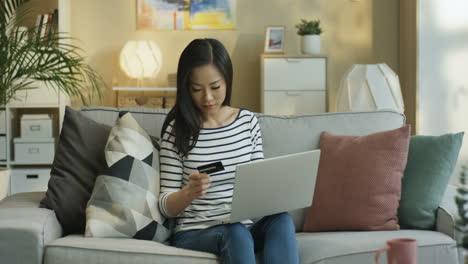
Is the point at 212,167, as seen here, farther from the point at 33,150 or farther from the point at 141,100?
the point at 141,100

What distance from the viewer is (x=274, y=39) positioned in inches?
220

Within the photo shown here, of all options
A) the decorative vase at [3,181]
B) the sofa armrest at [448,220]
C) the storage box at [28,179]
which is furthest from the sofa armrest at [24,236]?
the storage box at [28,179]

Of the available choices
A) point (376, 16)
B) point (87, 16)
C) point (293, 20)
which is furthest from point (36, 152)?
point (376, 16)

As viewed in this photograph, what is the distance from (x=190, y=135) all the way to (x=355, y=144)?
0.60 meters

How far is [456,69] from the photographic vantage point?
493 centimetres

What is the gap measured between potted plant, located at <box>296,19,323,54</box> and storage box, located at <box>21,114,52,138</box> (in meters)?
2.07

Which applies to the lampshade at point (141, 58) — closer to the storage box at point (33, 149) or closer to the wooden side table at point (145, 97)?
the wooden side table at point (145, 97)

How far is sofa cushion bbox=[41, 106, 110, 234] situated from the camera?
228cm

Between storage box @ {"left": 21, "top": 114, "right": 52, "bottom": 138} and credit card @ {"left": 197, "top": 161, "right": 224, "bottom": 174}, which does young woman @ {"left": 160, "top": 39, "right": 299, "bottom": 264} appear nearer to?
credit card @ {"left": 197, "top": 161, "right": 224, "bottom": 174}

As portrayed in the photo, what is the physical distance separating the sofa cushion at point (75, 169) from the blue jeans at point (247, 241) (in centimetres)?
35

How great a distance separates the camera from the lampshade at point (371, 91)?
4148 mm

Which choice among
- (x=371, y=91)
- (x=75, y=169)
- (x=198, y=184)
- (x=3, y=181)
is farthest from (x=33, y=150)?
(x=198, y=184)

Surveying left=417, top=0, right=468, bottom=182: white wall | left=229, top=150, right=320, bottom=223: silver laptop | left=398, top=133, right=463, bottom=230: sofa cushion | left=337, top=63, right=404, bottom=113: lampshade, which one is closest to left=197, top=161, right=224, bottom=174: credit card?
left=229, top=150, right=320, bottom=223: silver laptop

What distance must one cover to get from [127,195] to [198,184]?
0.31 m
